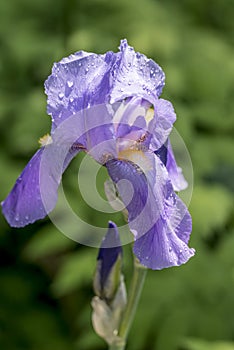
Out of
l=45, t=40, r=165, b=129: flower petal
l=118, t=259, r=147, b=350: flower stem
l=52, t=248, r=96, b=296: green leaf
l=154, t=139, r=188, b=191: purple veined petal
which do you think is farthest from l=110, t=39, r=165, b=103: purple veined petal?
l=52, t=248, r=96, b=296: green leaf

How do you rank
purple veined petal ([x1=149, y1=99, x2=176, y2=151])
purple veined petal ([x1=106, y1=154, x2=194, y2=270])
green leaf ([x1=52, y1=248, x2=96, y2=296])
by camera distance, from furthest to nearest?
green leaf ([x1=52, y1=248, x2=96, y2=296]), purple veined petal ([x1=149, y1=99, x2=176, y2=151]), purple veined petal ([x1=106, y1=154, x2=194, y2=270])

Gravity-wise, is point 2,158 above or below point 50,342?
above

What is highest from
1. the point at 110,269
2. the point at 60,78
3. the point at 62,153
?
the point at 60,78

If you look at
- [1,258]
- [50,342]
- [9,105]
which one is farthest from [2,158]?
[50,342]

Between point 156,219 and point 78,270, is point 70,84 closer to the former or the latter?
point 156,219

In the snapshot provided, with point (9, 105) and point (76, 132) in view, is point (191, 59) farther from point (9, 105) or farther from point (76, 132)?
point (76, 132)

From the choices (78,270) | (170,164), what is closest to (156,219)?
(170,164)

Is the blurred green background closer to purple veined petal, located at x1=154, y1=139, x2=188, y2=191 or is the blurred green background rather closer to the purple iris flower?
purple veined petal, located at x1=154, y1=139, x2=188, y2=191
